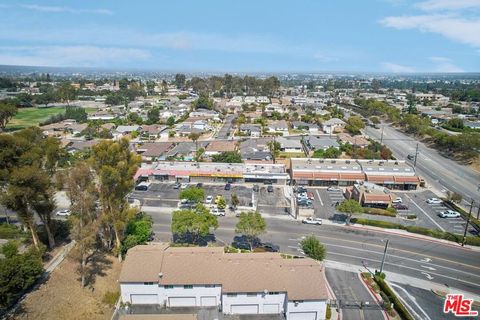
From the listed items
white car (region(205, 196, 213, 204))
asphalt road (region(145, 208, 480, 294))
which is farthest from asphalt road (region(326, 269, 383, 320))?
white car (region(205, 196, 213, 204))

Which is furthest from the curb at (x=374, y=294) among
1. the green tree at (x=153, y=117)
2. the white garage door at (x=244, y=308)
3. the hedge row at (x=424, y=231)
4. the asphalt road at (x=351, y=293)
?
the green tree at (x=153, y=117)

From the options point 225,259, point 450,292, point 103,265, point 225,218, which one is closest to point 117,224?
point 103,265

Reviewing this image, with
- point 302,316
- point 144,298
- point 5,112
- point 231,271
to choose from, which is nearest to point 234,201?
point 231,271

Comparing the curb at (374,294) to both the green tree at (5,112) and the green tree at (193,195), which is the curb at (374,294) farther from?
the green tree at (5,112)

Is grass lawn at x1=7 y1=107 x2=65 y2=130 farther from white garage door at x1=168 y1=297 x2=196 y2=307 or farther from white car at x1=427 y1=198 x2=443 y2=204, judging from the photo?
white car at x1=427 y1=198 x2=443 y2=204

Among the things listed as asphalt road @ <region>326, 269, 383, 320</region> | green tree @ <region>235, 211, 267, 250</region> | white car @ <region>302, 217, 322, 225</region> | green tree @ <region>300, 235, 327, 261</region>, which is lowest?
asphalt road @ <region>326, 269, 383, 320</region>

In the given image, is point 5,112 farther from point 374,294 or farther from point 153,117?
point 374,294
